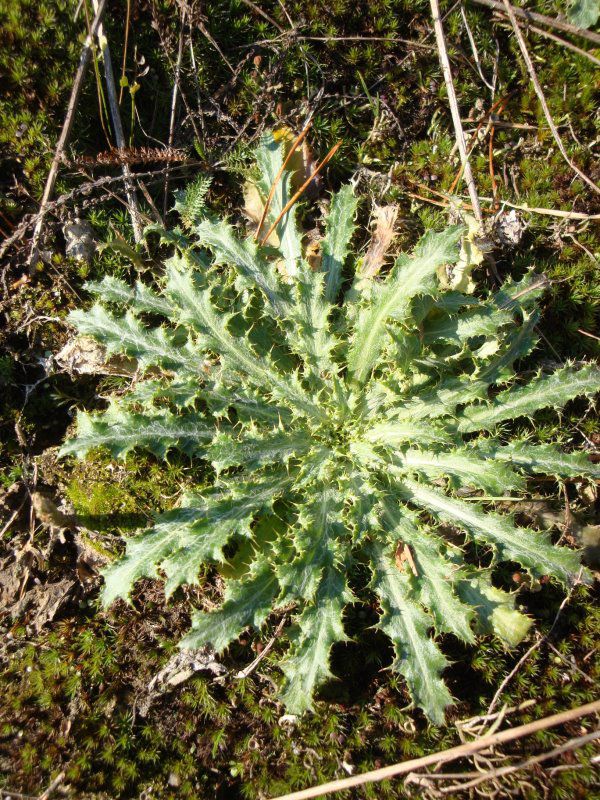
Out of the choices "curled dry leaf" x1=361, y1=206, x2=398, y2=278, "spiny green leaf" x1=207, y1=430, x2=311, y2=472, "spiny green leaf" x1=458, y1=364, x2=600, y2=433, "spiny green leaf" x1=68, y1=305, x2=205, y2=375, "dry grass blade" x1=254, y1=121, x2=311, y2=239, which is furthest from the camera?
"dry grass blade" x1=254, y1=121, x2=311, y2=239

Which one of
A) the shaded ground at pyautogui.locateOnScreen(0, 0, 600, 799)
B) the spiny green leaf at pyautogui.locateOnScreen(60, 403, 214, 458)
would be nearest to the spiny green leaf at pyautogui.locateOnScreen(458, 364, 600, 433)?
the shaded ground at pyautogui.locateOnScreen(0, 0, 600, 799)

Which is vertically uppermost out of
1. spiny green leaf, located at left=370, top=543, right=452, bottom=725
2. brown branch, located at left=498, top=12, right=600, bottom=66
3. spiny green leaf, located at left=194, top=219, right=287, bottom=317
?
brown branch, located at left=498, top=12, right=600, bottom=66

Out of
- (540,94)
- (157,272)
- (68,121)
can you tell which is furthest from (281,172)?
(540,94)

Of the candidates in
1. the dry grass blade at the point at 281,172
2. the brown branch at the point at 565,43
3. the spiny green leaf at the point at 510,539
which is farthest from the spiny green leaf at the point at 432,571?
the brown branch at the point at 565,43

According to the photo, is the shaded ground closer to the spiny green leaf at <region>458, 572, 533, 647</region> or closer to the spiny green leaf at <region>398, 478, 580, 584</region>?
the spiny green leaf at <region>458, 572, 533, 647</region>

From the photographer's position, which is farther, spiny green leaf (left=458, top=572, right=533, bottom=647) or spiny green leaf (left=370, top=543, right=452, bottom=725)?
spiny green leaf (left=458, top=572, right=533, bottom=647)

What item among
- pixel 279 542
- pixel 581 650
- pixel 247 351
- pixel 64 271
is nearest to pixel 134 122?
pixel 64 271
